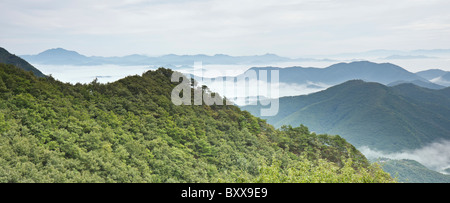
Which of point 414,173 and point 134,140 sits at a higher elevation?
point 134,140

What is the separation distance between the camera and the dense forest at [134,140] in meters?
14.3

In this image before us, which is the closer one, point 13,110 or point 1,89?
point 13,110

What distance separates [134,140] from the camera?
63.8 feet

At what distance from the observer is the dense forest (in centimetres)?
1426

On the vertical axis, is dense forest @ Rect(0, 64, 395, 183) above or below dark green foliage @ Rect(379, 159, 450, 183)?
above

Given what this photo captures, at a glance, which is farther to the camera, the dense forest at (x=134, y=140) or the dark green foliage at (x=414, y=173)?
the dark green foliage at (x=414, y=173)

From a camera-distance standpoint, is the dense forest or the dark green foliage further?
the dark green foliage

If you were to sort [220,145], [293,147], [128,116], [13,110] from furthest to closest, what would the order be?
→ [293,147] < [220,145] < [128,116] < [13,110]

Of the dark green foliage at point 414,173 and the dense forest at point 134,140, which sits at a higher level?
the dense forest at point 134,140

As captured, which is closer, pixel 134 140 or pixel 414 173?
pixel 134 140
